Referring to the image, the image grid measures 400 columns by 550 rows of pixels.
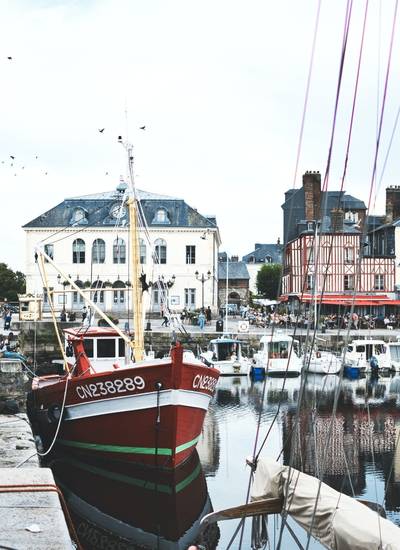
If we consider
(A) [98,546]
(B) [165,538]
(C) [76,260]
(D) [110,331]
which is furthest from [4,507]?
(C) [76,260]

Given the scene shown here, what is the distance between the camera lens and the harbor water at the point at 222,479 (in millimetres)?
14641

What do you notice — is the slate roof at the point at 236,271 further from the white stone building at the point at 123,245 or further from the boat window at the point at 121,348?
the boat window at the point at 121,348

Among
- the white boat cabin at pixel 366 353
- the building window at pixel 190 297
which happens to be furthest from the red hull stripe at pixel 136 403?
the building window at pixel 190 297

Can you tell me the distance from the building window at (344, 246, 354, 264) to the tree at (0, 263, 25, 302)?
55544 mm

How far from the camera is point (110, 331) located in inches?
966

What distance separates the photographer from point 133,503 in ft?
56.5

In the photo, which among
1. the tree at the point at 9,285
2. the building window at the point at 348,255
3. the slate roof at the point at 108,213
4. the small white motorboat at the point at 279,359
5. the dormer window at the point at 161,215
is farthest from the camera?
the tree at the point at 9,285

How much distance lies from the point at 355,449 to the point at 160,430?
6.86 metres

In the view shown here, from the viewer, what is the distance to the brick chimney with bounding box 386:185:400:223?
74.7 m

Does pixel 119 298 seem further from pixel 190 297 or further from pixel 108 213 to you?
pixel 108 213

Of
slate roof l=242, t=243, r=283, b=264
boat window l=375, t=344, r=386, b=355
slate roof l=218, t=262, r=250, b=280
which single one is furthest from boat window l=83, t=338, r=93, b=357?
slate roof l=242, t=243, r=283, b=264

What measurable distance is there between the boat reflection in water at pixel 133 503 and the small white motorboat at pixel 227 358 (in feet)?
76.8

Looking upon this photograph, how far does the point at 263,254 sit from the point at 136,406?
11482cm

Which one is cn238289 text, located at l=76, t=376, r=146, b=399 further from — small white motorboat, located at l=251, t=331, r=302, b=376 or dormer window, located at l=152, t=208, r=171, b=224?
dormer window, located at l=152, t=208, r=171, b=224
